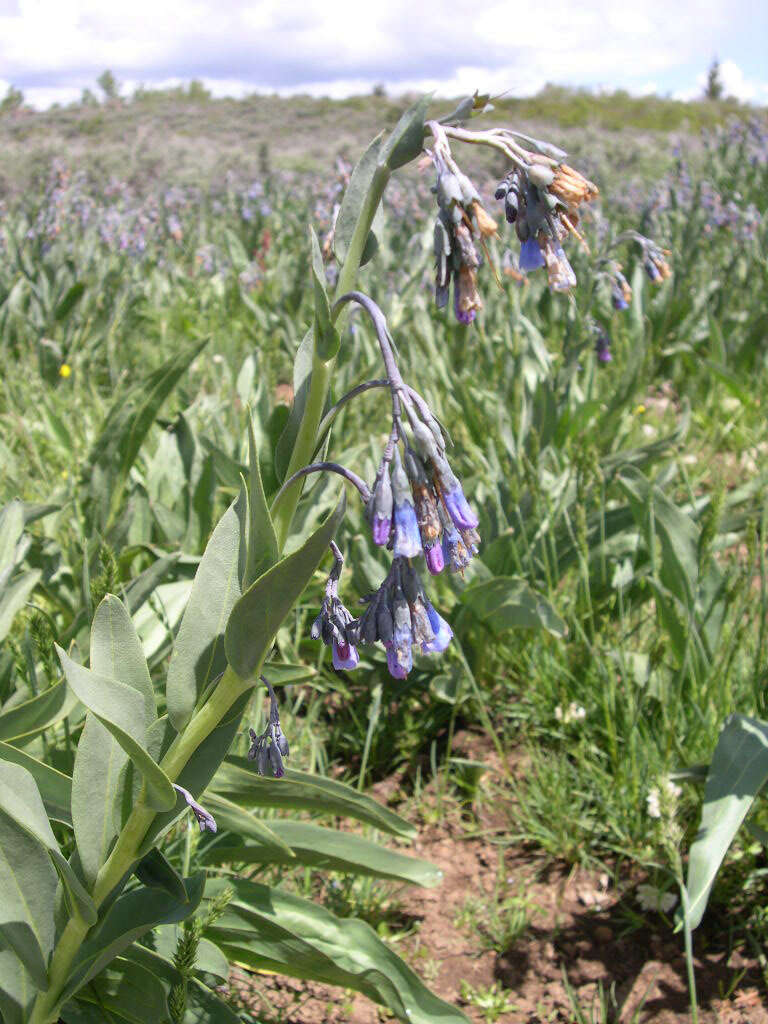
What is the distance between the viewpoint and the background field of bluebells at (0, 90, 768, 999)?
2418mm

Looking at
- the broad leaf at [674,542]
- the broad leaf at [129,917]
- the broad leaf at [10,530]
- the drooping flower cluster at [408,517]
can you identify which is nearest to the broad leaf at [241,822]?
the broad leaf at [129,917]

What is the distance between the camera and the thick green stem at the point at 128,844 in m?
1.33

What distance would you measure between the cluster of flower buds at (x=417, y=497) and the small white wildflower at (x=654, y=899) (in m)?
1.50

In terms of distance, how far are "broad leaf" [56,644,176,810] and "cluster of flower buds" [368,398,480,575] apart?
42 centimetres

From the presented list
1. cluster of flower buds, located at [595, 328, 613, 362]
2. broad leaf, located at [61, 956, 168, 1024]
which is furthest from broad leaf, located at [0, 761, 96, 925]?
cluster of flower buds, located at [595, 328, 613, 362]

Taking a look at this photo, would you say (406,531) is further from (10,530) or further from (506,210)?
(10,530)

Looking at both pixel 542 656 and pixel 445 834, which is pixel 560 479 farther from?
pixel 445 834

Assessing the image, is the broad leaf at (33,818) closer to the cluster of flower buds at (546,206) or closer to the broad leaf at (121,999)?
the broad leaf at (121,999)

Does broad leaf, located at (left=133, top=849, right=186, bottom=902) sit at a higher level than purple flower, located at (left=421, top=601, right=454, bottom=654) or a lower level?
lower

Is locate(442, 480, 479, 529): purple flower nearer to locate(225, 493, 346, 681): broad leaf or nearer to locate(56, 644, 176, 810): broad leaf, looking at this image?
locate(225, 493, 346, 681): broad leaf

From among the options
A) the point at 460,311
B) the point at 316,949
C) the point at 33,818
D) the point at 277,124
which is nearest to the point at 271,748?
the point at 33,818

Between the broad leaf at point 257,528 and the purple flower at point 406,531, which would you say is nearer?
the purple flower at point 406,531

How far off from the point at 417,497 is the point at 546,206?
411 millimetres

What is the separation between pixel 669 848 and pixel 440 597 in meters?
1.61
